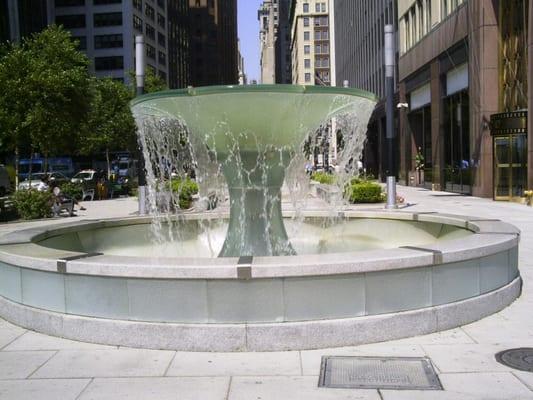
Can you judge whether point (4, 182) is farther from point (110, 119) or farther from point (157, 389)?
point (157, 389)

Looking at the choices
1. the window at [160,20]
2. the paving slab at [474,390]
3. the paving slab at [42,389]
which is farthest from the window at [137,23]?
the paving slab at [474,390]

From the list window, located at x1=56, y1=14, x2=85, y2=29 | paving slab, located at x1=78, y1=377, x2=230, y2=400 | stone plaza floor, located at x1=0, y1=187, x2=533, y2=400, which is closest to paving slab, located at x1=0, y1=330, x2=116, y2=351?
stone plaza floor, located at x1=0, y1=187, x2=533, y2=400

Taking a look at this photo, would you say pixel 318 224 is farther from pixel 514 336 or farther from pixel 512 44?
pixel 512 44

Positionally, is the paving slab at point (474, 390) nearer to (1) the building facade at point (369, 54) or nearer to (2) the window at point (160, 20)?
(1) the building facade at point (369, 54)

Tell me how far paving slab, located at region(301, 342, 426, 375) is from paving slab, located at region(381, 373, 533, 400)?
0.67 meters

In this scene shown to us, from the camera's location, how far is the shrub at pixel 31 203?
22609 millimetres

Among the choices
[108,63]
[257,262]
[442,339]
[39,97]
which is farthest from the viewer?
[108,63]

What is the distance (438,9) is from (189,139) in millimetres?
26858

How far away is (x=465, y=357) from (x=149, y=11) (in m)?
97.1

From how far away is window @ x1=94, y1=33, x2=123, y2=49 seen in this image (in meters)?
86.4

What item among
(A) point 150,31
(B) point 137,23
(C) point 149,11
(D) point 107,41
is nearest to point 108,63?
(D) point 107,41

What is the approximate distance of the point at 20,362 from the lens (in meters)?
5.77

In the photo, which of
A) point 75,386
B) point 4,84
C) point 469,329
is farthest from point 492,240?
point 4,84

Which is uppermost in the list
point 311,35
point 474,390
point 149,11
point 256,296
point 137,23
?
point 311,35
